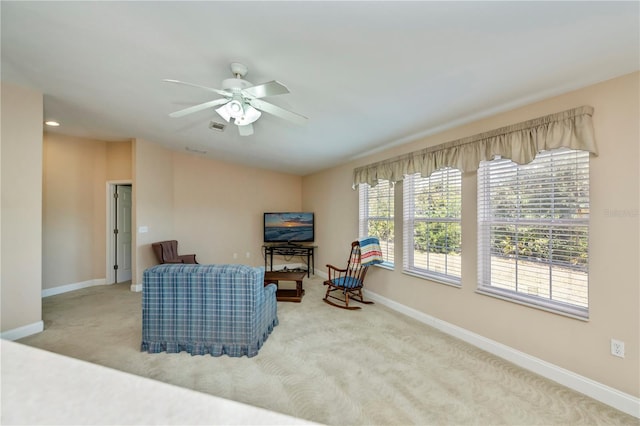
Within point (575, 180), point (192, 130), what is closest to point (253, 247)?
point (192, 130)

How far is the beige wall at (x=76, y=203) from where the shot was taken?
4633mm

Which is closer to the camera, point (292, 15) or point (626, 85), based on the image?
point (292, 15)

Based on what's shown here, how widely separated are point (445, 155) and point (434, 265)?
4.59 feet

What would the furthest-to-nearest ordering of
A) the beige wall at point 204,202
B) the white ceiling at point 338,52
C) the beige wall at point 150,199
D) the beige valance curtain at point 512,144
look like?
the beige wall at point 204,202 → the beige wall at point 150,199 → the beige valance curtain at point 512,144 → the white ceiling at point 338,52

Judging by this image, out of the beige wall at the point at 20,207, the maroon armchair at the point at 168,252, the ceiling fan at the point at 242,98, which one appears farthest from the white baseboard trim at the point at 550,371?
the beige wall at the point at 20,207

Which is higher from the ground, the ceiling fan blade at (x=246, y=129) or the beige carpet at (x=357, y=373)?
the ceiling fan blade at (x=246, y=129)

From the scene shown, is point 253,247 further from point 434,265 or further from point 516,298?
point 516,298

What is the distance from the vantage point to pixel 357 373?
2.45 m

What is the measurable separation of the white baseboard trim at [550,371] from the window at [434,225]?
559 mm

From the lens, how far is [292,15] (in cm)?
163

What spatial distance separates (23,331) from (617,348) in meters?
5.60

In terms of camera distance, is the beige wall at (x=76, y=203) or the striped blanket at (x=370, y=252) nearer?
the striped blanket at (x=370, y=252)

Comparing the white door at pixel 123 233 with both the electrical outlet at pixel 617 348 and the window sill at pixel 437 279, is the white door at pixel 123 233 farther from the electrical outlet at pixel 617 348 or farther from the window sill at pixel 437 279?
the electrical outlet at pixel 617 348

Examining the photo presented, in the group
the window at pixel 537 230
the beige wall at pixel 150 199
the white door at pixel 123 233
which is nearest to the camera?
the window at pixel 537 230
